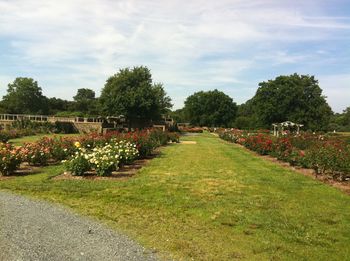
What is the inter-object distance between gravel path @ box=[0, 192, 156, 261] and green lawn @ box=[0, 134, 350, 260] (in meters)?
0.36

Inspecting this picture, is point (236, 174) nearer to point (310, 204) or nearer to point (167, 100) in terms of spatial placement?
point (310, 204)

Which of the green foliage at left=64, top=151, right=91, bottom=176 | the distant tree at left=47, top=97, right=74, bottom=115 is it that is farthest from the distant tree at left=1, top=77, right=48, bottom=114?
the green foliage at left=64, top=151, right=91, bottom=176

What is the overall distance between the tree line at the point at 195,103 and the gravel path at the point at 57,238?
119 ft

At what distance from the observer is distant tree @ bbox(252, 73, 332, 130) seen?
6788 centimetres

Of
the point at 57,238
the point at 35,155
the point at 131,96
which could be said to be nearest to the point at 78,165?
the point at 35,155

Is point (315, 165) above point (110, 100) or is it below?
below

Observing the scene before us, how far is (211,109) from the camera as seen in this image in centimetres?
10238

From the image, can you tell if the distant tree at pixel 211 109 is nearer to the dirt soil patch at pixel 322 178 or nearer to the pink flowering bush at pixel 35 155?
the dirt soil patch at pixel 322 178

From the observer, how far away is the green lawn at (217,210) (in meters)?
5.91

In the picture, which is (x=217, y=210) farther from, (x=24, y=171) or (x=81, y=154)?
(x=24, y=171)

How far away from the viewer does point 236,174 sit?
44.2ft

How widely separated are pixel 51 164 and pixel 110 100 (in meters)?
30.4

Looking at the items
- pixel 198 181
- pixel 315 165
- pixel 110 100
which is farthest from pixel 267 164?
pixel 110 100

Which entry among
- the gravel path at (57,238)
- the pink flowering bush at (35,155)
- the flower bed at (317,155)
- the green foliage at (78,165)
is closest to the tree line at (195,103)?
the flower bed at (317,155)
